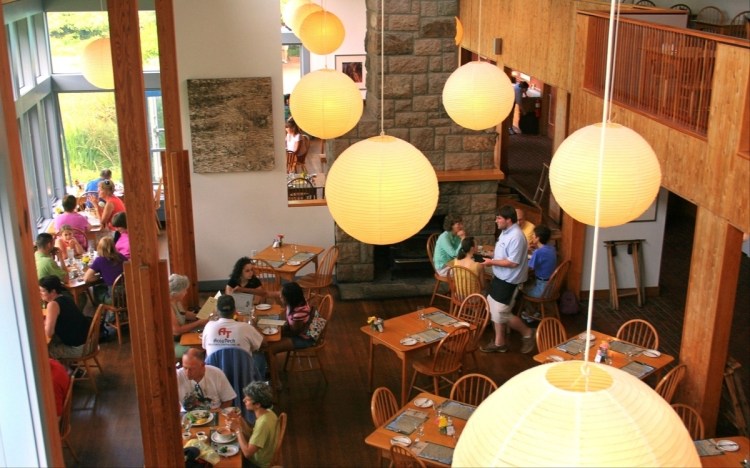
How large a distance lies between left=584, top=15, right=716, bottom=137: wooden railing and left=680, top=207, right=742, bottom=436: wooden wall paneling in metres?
0.95

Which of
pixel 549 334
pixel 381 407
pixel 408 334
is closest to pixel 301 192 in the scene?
pixel 408 334

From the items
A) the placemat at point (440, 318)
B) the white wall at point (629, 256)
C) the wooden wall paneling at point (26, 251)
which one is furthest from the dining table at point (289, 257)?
the wooden wall paneling at point (26, 251)

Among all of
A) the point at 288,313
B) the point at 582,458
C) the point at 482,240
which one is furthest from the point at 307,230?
the point at 582,458

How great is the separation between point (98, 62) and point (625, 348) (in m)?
6.32

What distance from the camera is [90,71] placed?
9.35 meters

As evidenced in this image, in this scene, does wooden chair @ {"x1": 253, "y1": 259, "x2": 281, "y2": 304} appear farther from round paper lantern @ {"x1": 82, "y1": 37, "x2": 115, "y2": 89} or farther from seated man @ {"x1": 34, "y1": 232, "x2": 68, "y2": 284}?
round paper lantern @ {"x1": 82, "y1": 37, "x2": 115, "y2": 89}

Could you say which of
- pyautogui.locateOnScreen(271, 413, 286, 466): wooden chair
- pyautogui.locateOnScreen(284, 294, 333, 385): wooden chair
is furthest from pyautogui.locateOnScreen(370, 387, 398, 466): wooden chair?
pyautogui.locateOnScreen(284, 294, 333, 385): wooden chair

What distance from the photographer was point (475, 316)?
356 inches

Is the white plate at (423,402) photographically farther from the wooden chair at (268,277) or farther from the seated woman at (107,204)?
the seated woman at (107,204)

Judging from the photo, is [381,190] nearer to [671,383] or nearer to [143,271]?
[143,271]

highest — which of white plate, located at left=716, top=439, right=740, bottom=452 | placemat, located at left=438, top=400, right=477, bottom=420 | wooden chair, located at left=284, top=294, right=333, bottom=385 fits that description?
placemat, located at left=438, top=400, right=477, bottom=420

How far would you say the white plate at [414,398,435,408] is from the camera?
273 inches

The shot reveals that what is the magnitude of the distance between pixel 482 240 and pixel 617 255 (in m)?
1.81

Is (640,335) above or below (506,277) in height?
below
